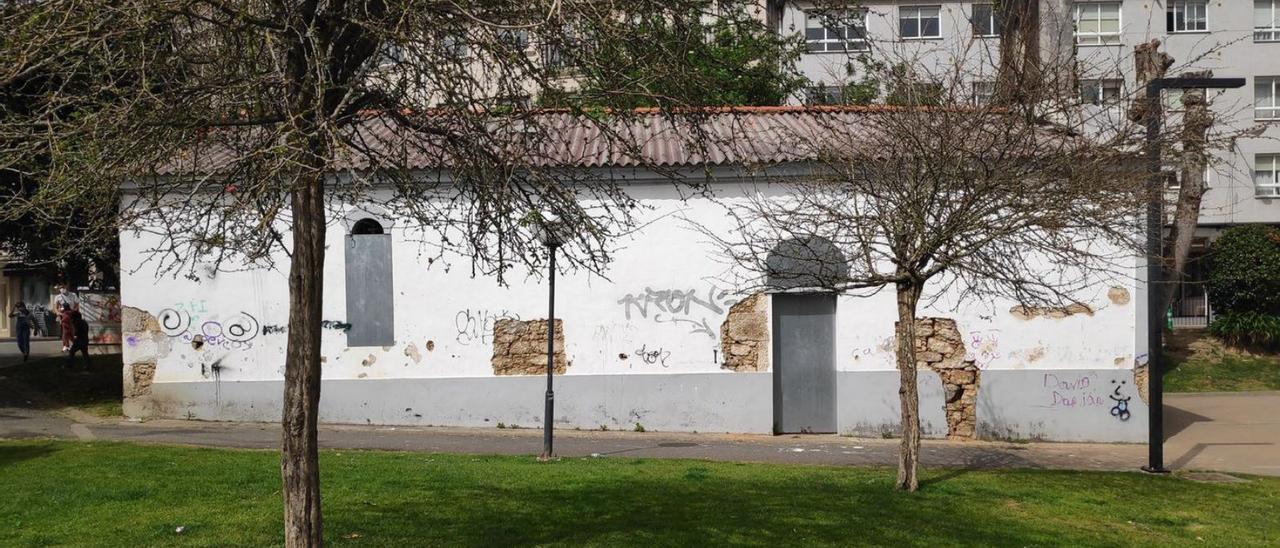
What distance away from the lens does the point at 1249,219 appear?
3572 centimetres

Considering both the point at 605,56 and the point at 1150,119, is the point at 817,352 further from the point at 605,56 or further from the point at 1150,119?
the point at 605,56

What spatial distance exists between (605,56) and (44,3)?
9.18 feet

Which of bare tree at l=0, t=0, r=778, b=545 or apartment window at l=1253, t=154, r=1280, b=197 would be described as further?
apartment window at l=1253, t=154, r=1280, b=197

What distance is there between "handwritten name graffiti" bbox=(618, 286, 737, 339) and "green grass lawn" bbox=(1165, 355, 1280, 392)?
13.3 m

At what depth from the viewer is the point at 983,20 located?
13188 mm

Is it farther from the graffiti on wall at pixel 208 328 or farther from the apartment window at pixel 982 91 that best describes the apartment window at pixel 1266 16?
the graffiti on wall at pixel 208 328

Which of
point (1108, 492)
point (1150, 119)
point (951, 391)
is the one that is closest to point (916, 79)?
point (1150, 119)

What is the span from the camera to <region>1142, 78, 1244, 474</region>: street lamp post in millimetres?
12609

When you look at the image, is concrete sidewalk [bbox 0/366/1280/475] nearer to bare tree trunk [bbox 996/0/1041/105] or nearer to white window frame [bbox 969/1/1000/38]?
bare tree trunk [bbox 996/0/1041/105]

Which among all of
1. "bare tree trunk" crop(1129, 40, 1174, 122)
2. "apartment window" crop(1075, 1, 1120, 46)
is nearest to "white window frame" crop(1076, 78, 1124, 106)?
"bare tree trunk" crop(1129, 40, 1174, 122)

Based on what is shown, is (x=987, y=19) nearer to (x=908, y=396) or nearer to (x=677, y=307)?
(x=908, y=396)

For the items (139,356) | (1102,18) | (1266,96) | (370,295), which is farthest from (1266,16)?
(139,356)

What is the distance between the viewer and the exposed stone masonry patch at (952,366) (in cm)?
1590

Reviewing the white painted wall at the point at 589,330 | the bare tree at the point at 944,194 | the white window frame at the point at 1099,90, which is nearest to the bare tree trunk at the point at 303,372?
the bare tree at the point at 944,194
